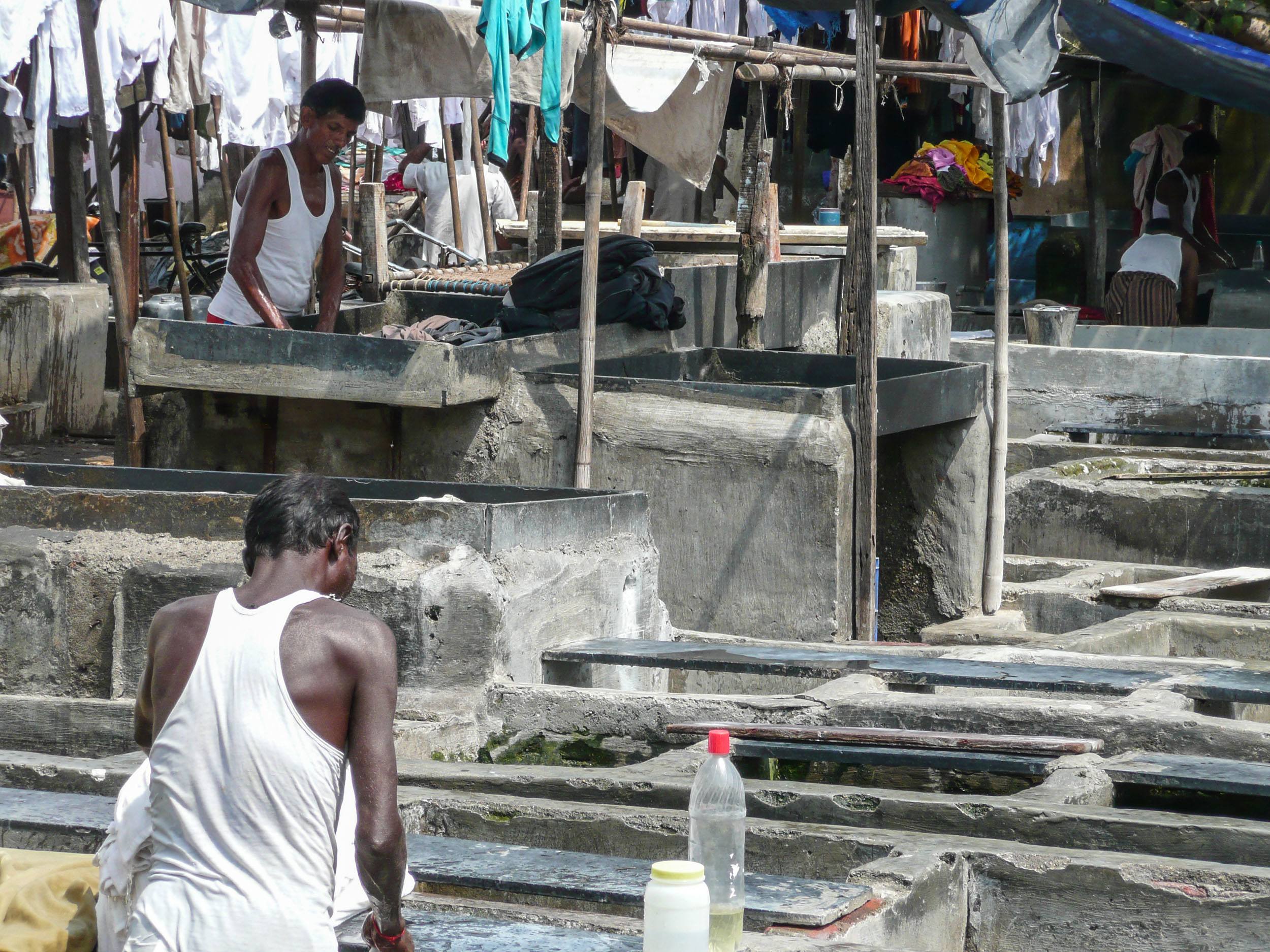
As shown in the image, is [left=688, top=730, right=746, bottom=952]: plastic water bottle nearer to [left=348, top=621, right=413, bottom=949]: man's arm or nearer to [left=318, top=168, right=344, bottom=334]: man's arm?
[left=348, top=621, right=413, bottom=949]: man's arm

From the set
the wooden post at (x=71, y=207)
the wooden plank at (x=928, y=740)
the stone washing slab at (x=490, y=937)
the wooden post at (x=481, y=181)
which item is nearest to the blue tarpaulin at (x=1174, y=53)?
the wooden post at (x=481, y=181)

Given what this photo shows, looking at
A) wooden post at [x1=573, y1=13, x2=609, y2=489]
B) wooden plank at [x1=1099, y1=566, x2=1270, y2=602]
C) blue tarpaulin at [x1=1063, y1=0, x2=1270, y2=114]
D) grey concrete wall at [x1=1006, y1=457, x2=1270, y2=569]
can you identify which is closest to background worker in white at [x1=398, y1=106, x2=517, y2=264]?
blue tarpaulin at [x1=1063, y1=0, x2=1270, y2=114]

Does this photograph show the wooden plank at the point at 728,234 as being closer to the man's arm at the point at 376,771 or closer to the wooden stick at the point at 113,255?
the wooden stick at the point at 113,255

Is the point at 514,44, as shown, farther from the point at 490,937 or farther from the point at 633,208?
the point at 490,937

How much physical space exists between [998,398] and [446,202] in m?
8.79

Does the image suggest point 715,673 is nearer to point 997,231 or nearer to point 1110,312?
point 997,231

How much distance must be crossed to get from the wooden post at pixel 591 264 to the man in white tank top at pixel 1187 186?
323 inches

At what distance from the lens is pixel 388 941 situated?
112 inches

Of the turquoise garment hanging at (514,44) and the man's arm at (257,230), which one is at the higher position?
the turquoise garment hanging at (514,44)

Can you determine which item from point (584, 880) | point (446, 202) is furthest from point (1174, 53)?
point (584, 880)

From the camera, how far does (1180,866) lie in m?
3.38

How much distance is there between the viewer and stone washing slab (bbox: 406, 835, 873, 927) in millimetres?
3082

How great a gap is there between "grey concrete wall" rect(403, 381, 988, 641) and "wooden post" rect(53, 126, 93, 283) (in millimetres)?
4879

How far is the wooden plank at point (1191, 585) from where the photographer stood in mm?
7418
